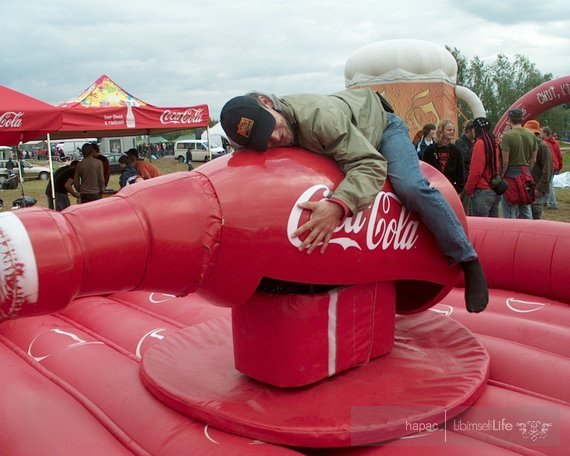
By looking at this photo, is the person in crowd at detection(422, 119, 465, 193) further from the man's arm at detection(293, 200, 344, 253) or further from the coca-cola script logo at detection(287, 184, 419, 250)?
the man's arm at detection(293, 200, 344, 253)

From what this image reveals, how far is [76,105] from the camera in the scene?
8.30 metres

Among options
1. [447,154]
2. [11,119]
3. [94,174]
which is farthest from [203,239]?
[94,174]

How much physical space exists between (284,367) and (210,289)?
1.32 ft

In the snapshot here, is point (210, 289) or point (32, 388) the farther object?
point (32, 388)

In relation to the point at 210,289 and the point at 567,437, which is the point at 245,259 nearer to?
the point at 210,289

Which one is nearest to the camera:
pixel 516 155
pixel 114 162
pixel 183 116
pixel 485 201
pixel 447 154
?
pixel 485 201

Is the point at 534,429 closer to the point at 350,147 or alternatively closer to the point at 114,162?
the point at 350,147

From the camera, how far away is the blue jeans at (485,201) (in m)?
5.28

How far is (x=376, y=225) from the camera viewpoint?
208cm

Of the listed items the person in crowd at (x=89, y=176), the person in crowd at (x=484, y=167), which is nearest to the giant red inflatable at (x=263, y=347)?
the person in crowd at (x=484, y=167)

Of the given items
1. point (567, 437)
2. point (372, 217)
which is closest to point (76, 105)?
point (372, 217)

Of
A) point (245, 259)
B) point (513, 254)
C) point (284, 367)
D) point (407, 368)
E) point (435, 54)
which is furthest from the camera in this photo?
point (435, 54)

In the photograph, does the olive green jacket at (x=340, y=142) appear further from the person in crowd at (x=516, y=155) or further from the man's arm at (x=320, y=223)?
the person in crowd at (x=516, y=155)

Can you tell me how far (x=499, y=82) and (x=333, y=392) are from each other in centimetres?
3608
